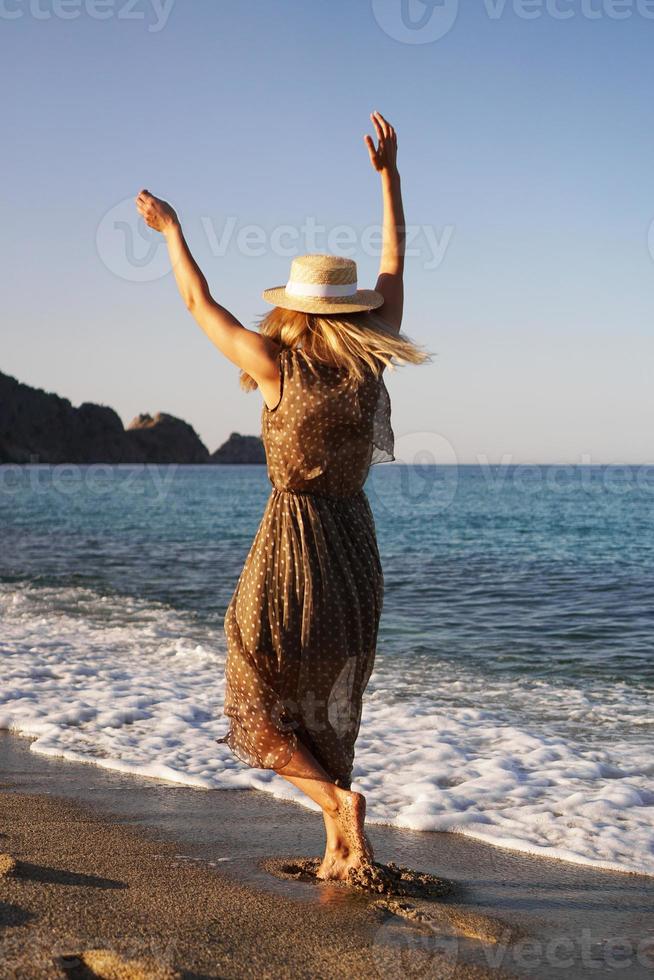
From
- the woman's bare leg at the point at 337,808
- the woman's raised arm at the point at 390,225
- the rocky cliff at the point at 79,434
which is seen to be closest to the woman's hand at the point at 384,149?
the woman's raised arm at the point at 390,225

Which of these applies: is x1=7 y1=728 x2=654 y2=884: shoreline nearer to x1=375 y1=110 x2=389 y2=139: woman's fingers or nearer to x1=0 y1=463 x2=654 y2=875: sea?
x1=0 y1=463 x2=654 y2=875: sea

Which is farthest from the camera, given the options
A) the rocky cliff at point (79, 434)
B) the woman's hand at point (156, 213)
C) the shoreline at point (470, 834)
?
the rocky cliff at point (79, 434)

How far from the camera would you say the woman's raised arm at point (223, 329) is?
3023mm

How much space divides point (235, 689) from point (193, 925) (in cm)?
72

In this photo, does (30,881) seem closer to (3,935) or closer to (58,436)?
(3,935)

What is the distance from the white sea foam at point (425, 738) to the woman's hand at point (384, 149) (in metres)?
2.75

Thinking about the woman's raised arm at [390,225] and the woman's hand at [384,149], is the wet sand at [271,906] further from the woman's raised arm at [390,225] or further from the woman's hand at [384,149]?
the woman's hand at [384,149]

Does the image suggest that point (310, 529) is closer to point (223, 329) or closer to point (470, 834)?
point (223, 329)

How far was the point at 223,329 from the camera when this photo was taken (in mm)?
3035

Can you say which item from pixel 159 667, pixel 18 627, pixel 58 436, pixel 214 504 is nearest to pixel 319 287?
pixel 159 667

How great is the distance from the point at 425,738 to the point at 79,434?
12494cm

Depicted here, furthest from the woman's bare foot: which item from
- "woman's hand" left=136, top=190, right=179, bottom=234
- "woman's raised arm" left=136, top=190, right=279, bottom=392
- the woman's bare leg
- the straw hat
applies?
"woman's hand" left=136, top=190, right=179, bottom=234

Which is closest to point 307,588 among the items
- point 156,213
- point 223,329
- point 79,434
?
point 223,329

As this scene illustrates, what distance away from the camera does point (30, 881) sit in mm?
3059
